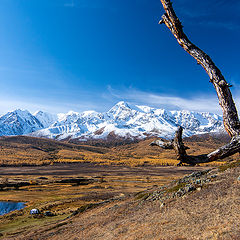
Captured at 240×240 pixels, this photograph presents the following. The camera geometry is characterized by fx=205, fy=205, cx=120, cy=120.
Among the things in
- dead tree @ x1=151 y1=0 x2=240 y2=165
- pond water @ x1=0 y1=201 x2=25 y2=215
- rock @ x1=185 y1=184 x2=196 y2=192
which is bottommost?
pond water @ x1=0 y1=201 x2=25 y2=215

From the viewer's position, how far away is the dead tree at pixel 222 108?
4961mm

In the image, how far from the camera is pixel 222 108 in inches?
207

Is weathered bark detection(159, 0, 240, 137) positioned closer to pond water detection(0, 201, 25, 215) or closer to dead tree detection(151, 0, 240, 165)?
dead tree detection(151, 0, 240, 165)

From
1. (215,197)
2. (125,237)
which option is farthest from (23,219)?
(215,197)

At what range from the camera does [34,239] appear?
69.9ft

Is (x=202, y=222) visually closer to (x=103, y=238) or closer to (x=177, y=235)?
(x=177, y=235)

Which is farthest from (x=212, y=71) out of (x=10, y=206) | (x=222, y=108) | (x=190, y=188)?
(x=10, y=206)

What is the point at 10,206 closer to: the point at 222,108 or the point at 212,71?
the point at 222,108

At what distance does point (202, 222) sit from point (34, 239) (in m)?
17.5

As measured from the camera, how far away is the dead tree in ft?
16.3

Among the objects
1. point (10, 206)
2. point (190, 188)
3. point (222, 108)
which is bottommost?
point (10, 206)

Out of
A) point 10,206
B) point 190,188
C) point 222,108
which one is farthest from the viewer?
point 10,206

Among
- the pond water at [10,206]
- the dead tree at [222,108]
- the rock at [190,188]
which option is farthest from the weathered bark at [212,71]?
the pond water at [10,206]

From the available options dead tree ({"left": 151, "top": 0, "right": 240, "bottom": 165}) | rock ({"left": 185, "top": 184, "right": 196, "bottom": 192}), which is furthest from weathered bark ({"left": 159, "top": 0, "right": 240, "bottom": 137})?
rock ({"left": 185, "top": 184, "right": 196, "bottom": 192})
